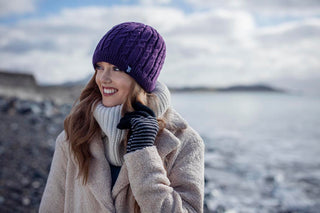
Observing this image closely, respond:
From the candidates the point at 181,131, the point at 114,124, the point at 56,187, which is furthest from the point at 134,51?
the point at 56,187

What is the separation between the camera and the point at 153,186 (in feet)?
5.96

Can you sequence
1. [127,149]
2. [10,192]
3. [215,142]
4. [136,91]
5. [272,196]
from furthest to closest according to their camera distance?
[215,142] < [272,196] < [10,192] < [136,91] < [127,149]

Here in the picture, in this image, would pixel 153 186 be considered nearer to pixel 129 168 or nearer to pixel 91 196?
pixel 129 168

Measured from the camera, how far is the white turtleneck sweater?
201 cm

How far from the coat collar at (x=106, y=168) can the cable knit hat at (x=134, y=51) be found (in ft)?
1.12

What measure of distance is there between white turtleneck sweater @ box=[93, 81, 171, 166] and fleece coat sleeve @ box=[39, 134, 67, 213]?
333 mm

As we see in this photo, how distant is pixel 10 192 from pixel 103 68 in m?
3.57

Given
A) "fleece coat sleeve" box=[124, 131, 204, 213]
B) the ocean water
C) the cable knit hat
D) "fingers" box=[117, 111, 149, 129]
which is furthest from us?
the ocean water

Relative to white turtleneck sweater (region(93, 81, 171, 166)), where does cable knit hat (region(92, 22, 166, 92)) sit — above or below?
above

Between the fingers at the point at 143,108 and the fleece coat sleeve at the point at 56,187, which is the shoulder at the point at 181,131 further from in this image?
the fleece coat sleeve at the point at 56,187

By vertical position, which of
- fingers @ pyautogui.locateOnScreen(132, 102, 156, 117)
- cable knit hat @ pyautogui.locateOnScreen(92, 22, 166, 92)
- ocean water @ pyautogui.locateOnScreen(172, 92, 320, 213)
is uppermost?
cable knit hat @ pyautogui.locateOnScreen(92, 22, 166, 92)

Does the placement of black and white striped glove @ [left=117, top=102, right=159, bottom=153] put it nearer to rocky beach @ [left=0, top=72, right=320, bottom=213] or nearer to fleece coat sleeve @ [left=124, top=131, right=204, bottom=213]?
fleece coat sleeve @ [left=124, top=131, right=204, bottom=213]

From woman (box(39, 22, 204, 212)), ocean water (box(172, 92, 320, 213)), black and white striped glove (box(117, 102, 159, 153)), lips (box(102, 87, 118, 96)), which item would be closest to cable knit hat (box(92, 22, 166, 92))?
woman (box(39, 22, 204, 212))

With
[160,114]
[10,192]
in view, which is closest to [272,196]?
[10,192]
